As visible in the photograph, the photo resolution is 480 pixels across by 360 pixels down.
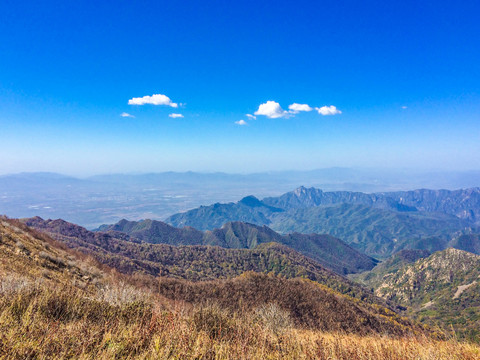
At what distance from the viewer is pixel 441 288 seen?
124 meters

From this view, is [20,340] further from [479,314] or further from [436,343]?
[479,314]

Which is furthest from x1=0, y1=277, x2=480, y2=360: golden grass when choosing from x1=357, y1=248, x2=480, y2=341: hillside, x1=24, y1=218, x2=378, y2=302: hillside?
x1=357, y1=248, x2=480, y2=341: hillside

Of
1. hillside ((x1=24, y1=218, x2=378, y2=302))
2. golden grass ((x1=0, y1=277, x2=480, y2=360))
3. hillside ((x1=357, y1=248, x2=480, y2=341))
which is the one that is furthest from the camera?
hillside ((x1=24, y1=218, x2=378, y2=302))

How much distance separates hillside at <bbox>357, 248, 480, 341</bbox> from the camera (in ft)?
309

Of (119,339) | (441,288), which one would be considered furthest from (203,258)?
(441,288)

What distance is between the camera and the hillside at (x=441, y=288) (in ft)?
309

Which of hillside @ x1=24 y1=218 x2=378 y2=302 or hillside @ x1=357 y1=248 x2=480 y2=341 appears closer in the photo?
hillside @ x1=357 y1=248 x2=480 y2=341

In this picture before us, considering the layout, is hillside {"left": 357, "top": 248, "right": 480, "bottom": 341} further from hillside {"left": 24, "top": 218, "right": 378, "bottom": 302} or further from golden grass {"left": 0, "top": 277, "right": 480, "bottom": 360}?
golden grass {"left": 0, "top": 277, "right": 480, "bottom": 360}

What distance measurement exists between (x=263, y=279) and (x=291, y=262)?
91047 mm

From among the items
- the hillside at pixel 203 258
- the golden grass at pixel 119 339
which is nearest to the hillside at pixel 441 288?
the hillside at pixel 203 258

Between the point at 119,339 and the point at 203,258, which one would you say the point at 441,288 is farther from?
the point at 119,339

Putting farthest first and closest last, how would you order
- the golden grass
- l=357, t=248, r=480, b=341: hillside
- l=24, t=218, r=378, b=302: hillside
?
l=24, t=218, r=378, b=302: hillside
l=357, t=248, r=480, b=341: hillside
the golden grass

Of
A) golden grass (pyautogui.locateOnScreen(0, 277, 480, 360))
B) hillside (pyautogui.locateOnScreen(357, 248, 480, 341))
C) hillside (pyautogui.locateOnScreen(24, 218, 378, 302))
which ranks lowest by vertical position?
hillside (pyautogui.locateOnScreen(357, 248, 480, 341))

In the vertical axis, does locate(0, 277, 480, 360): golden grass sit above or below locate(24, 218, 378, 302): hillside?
above
